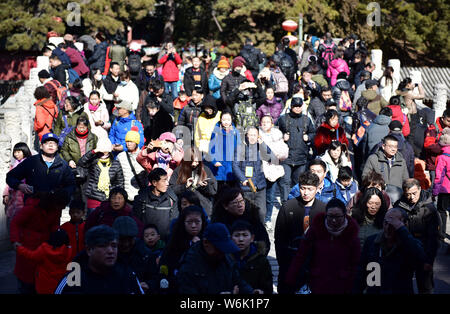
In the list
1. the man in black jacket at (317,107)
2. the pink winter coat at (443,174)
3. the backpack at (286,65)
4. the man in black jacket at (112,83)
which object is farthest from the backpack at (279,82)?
the pink winter coat at (443,174)

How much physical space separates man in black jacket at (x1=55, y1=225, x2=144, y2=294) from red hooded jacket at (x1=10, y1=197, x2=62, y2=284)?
2012mm

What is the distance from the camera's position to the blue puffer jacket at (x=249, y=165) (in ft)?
35.2

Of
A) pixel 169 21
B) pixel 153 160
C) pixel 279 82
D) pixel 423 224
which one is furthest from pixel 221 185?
pixel 169 21

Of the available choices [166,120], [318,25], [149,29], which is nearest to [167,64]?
[166,120]

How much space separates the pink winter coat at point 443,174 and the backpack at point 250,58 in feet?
24.5

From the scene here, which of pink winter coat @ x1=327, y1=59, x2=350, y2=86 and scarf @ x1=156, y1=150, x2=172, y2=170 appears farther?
pink winter coat @ x1=327, y1=59, x2=350, y2=86

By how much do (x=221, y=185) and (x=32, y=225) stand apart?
3356 mm

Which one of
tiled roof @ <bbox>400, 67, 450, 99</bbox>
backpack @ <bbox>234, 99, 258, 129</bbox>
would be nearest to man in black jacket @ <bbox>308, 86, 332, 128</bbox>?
backpack @ <bbox>234, 99, 258, 129</bbox>

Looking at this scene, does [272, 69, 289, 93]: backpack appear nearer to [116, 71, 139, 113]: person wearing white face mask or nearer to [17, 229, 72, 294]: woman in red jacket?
[116, 71, 139, 113]: person wearing white face mask

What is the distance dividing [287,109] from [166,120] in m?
2.20

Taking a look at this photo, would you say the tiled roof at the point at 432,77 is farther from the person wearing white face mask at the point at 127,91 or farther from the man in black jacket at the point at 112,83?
the person wearing white face mask at the point at 127,91

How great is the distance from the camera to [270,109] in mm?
14125

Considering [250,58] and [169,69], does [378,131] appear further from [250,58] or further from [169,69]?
[250,58]

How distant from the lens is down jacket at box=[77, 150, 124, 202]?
10.1 metres
